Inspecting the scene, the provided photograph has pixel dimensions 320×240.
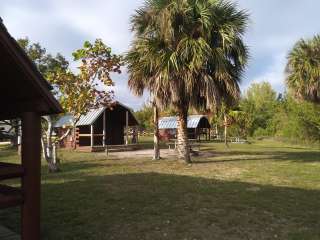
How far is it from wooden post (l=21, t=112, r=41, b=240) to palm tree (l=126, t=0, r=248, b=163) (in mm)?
11166

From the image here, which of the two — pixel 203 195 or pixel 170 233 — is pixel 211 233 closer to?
pixel 170 233

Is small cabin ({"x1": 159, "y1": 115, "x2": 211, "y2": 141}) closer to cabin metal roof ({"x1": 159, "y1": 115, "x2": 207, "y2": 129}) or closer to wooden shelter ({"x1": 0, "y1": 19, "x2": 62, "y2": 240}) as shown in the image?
cabin metal roof ({"x1": 159, "y1": 115, "x2": 207, "y2": 129})

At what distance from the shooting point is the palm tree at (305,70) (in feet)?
70.5

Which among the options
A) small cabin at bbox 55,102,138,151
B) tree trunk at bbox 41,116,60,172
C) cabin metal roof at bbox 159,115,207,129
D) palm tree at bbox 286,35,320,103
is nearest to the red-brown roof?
tree trunk at bbox 41,116,60,172

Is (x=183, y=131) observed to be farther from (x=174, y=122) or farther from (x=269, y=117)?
(x=269, y=117)

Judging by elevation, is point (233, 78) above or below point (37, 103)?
above

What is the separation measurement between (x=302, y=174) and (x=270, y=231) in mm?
7288

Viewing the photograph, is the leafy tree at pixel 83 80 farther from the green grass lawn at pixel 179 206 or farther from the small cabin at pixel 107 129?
the small cabin at pixel 107 129

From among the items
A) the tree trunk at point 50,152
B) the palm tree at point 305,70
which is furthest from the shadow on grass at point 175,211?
the palm tree at point 305,70

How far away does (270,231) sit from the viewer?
6.19 metres

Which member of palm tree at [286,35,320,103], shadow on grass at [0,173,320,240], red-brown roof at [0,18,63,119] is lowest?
shadow on grass at [0,173,320,240]

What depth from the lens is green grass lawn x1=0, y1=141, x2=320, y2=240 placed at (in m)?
6.16

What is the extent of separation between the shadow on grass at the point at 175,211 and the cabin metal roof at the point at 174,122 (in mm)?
34885

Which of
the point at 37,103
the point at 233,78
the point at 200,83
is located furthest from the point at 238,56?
the point at 37,103
